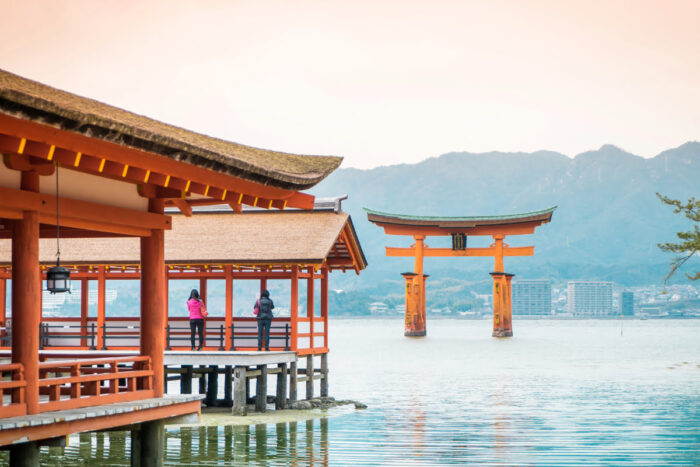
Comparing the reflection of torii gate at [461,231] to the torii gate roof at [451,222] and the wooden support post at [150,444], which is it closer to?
the torii gate roof at [451,222]

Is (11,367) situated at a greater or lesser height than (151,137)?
lesser

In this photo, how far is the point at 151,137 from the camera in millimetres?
9609

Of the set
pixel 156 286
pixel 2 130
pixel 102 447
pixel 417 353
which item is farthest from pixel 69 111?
pixel 417 353

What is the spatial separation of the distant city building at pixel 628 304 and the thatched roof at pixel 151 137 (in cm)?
18233

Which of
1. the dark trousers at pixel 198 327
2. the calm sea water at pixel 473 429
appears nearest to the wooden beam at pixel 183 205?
the calm sea water at pixel 473 429

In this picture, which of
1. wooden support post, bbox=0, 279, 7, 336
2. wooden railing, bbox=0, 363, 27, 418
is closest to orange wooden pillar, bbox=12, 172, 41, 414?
wooden railing, bbox=0, 363, 27, 418

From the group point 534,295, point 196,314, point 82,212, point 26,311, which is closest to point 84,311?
point 196,314

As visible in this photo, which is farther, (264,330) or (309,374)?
(309,374)

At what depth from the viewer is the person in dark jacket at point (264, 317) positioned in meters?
21.2

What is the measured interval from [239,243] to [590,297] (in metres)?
181

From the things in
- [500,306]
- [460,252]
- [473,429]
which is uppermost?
[460,252]

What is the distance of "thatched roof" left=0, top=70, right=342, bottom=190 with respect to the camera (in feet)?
26.8

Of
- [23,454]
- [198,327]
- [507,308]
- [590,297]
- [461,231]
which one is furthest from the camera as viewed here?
[590,297]

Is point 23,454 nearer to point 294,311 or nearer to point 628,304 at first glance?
point 294,311
